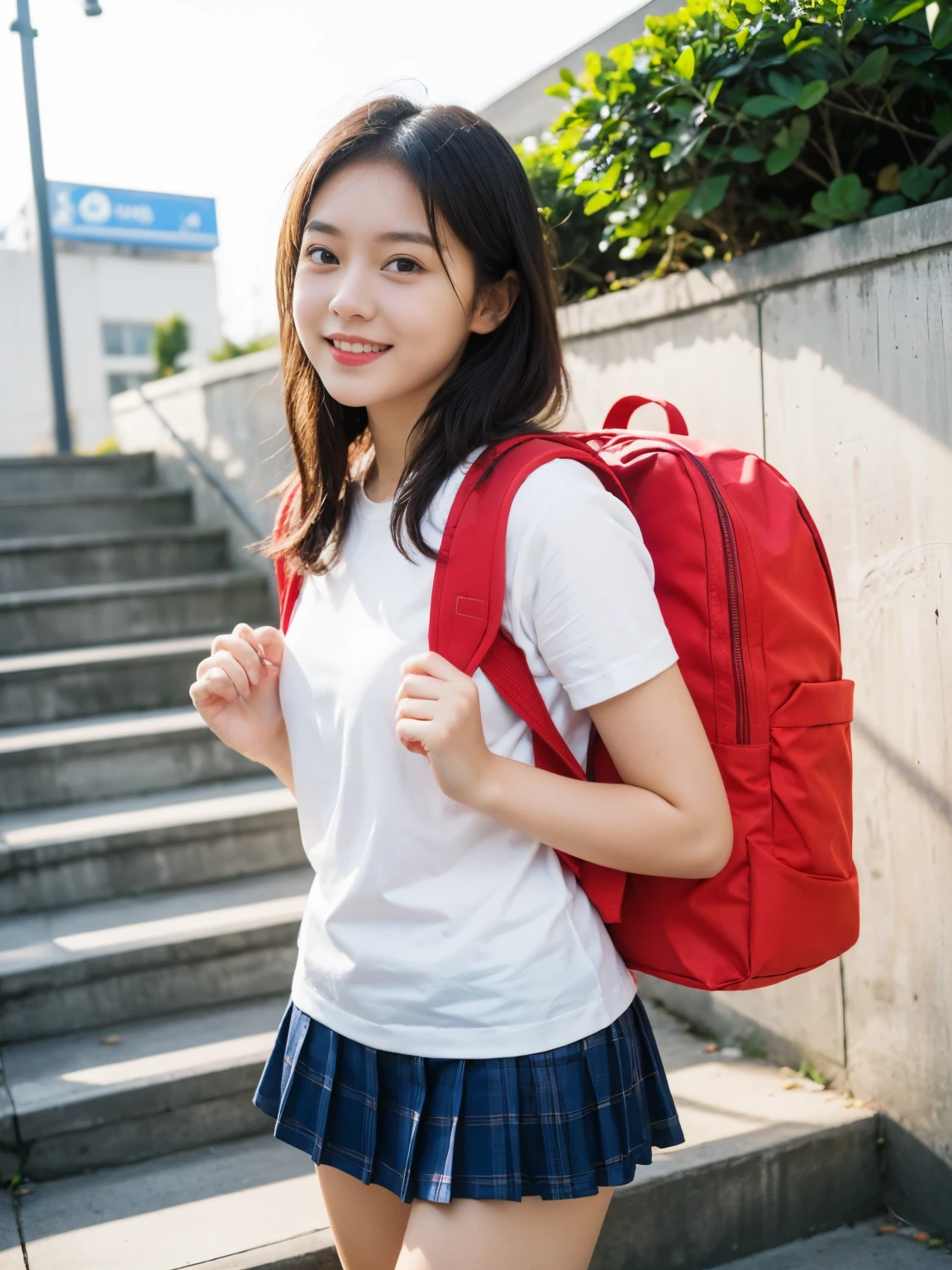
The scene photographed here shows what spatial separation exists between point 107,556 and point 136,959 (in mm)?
2382

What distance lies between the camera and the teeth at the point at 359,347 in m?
1.25

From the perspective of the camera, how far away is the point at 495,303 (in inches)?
51.5

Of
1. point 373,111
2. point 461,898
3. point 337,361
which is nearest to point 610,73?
point 373,111

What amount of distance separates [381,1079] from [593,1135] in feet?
0.79

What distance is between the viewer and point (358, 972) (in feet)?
4.06

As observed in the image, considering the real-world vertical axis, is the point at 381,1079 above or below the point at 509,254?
below

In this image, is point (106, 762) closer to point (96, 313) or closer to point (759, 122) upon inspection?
point (759, 122)

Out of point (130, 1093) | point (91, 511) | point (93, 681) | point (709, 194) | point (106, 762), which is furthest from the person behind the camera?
point (91, 511)

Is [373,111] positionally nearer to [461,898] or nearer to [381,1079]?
[461,898]

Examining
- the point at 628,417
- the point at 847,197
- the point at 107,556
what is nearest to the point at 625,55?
the point at 847,197

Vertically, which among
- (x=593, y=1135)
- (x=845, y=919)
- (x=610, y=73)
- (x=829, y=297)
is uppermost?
(x=610, y=73)

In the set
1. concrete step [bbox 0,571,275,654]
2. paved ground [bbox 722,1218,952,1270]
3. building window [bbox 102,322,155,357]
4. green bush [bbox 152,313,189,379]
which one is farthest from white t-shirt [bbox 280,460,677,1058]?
building window [bbox 102,322,155,357]

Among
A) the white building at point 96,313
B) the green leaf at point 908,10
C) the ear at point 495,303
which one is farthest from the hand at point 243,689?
the white building at point 96,313

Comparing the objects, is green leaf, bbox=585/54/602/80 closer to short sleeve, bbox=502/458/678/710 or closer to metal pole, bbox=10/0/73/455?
short sleeve, bbox=502/458/678/710
